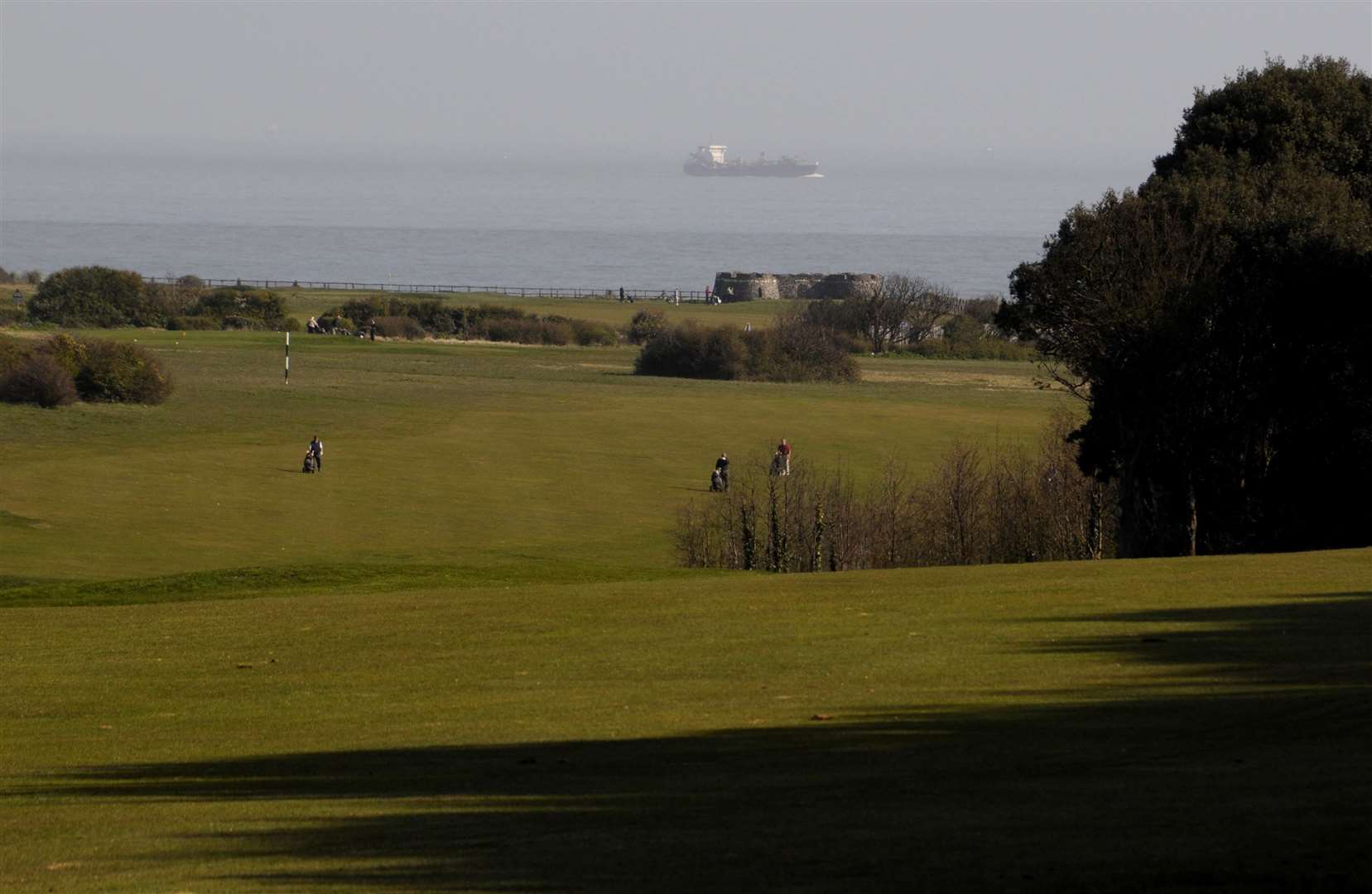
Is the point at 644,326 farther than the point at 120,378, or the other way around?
the point at 644,326

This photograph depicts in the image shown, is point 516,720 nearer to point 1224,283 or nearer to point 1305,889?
point 1305,889

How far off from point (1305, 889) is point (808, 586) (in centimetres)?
1314

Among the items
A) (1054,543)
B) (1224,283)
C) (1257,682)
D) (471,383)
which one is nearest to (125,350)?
(471,383)

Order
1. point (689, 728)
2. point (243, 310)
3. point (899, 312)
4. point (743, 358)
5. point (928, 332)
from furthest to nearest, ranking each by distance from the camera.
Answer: point (928, 332) < point (899, 312) < point (243, 310) < point (743, 358) < point (689, 728)

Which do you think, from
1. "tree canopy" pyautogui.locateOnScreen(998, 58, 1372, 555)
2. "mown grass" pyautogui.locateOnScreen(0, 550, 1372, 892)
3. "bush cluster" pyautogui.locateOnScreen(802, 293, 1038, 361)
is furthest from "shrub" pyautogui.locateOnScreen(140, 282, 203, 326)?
"mown grass" pyautogui.locateOnScreen(0, 550, 1372, 892)

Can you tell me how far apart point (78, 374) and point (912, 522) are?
3313 centimetres

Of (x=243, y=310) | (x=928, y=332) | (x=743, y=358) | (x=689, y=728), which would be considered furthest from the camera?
(x=928, y=332)

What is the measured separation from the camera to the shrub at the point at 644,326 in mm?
103938

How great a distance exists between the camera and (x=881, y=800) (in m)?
9.63

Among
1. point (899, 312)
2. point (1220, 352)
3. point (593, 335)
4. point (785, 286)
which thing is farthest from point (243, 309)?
point (1220, 352)

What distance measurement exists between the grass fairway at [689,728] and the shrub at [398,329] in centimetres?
7211

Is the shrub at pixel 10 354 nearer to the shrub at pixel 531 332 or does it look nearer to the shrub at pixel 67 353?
the shrub at pixel 67 353

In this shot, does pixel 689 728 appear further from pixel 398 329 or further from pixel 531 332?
pixel 398 329

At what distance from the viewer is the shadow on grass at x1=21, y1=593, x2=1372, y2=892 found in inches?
321
